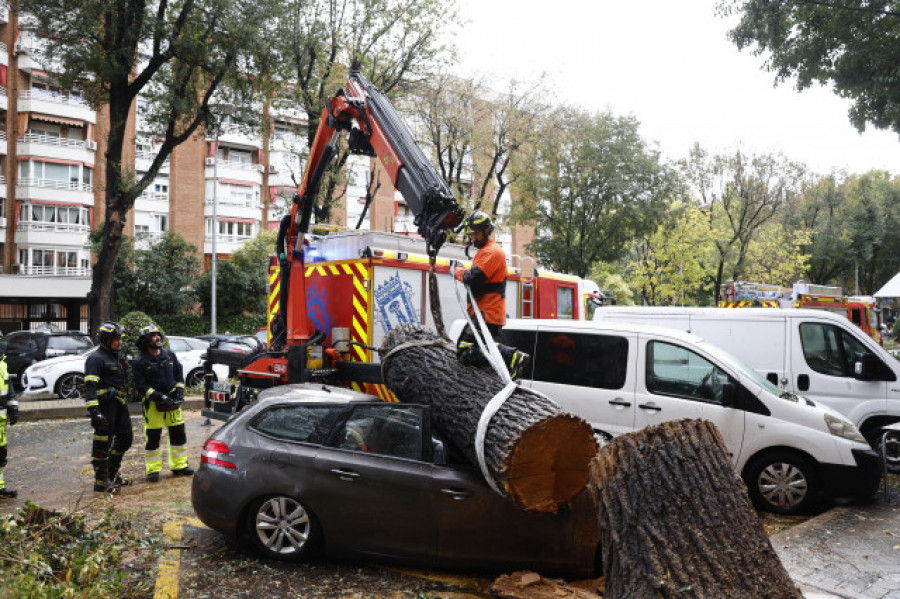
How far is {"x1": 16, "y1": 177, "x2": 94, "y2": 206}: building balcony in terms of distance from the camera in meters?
34.1

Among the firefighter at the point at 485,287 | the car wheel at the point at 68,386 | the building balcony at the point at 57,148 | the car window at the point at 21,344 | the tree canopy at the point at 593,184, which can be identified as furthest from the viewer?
the building balcony at the point at 57,148

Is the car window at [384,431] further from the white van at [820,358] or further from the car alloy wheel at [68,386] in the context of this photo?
the car alloy wheel at [68,386]

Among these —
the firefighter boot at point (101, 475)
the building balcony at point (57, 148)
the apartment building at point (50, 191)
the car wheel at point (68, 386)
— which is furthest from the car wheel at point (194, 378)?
the building balcony at point (57, 148)

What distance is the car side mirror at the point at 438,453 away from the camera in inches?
189

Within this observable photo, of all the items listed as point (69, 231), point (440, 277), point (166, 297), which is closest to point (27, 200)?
point (69, 231)

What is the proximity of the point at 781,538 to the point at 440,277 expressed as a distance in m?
5.03

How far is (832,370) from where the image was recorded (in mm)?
8383

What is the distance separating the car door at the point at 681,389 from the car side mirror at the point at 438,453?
275 cm

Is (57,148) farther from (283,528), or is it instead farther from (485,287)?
(283,528)

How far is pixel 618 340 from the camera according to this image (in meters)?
7.07

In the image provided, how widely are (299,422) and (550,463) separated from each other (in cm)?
189

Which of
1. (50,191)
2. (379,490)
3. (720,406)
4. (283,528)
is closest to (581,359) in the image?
(720,406)

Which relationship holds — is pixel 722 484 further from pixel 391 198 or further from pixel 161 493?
pixel 391 198

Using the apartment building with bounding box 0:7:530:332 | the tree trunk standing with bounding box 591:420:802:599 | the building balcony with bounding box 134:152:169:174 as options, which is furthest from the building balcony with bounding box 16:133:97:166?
the tree trunk standing with bounding box 591:420:802:599
